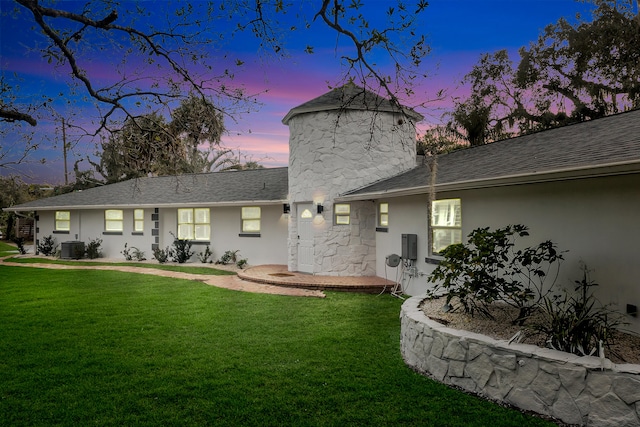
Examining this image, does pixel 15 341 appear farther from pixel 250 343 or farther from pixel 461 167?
pixel 461 167

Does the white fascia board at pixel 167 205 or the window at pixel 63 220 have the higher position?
the white fascia board at pixel 167 205

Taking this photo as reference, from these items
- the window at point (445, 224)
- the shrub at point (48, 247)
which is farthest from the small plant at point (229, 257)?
the shrub at point (48, 247)

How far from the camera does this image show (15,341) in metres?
6.60

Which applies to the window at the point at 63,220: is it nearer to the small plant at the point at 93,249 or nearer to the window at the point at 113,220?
the small plant at the point at 93,249

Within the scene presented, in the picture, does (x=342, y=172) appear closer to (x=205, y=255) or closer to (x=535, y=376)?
(x=205, y=255)

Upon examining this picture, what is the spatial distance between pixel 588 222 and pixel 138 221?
1758 centimetres

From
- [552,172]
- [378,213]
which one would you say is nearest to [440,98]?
[552,172]

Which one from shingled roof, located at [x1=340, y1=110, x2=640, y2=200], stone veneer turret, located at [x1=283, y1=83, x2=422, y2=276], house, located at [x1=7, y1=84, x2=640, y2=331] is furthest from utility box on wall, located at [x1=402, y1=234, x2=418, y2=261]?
stone veneer turret, located at [x1=283, y1=83, x2=422, y2=276]

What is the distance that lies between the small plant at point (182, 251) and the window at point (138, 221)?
2.35 metres

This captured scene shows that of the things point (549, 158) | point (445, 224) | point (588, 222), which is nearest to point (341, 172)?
point (445, 224)

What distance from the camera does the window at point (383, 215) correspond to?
11981mm

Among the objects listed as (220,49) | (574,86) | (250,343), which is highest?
(574,86)

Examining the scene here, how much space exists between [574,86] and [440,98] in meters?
22.2

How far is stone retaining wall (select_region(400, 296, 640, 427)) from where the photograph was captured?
3.78 metres
